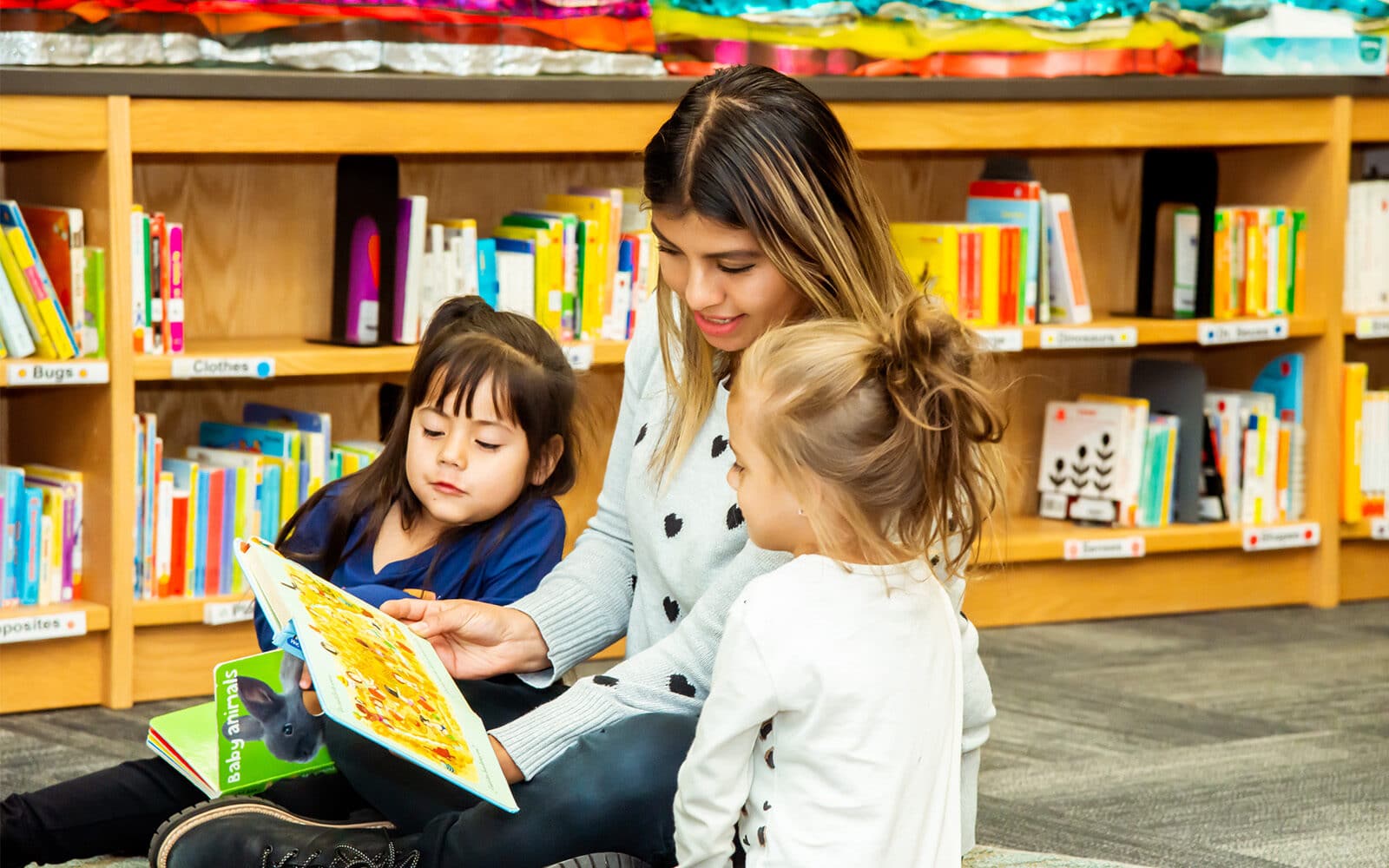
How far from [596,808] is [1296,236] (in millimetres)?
2483

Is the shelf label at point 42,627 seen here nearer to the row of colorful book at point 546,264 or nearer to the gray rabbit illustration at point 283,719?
the row of colorful book at point 546,264

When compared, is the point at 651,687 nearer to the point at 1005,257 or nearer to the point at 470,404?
the point at 470,404

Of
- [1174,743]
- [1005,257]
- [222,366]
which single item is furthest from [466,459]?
[1005,257]

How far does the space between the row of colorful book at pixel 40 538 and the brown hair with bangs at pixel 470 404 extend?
75 centimetres

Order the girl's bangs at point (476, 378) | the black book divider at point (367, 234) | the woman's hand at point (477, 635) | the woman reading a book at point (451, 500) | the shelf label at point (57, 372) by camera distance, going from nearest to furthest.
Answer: the woman's hand at point (477, 635)
the woman reading a book at point (451, 500)
the girl's bangs at point (476, 378)
the shelf label at point (57, 372)
the black book divider at point (367, 234)

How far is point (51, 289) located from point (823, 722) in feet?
5.56

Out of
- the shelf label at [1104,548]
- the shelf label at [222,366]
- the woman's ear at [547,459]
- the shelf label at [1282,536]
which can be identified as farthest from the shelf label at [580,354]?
the shelf label at [1282,536]

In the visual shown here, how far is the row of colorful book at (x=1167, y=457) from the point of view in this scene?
3.45 m

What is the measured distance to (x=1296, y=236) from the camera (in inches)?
139

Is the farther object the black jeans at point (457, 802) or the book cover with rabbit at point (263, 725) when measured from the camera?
the book cover with rabbit at point (263, 725)

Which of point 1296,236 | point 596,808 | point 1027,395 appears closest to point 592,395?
point 1027,395

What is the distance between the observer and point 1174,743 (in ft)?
8.67

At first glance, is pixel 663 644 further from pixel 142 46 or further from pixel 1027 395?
pixel 1027 395

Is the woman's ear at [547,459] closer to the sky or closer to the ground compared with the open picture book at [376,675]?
closer to the sky
